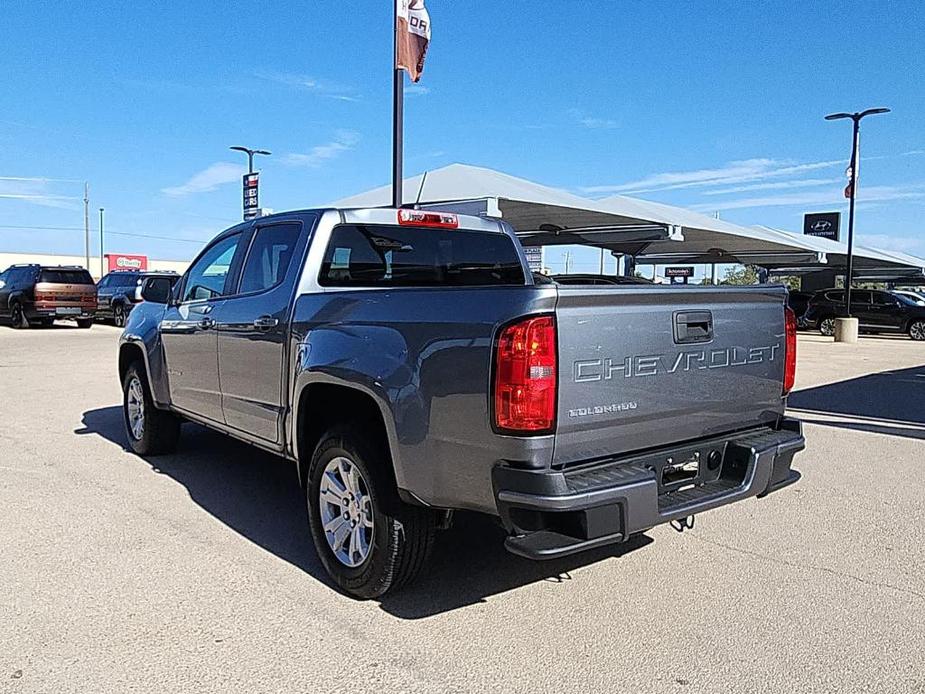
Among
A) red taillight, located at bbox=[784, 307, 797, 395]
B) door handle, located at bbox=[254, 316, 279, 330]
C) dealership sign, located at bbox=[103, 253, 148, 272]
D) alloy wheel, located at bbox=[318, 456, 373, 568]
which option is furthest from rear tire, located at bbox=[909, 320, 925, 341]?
dealership sign, located at bbox=[103, 253, 148, 272]

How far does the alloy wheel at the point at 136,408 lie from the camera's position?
23.0 ft

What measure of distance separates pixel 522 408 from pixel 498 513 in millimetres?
444

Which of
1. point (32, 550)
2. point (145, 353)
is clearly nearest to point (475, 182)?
point (145, 353)

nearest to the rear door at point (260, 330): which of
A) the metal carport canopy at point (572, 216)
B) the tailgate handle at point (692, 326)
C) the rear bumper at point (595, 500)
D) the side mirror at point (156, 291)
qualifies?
the side mirror at point (156, 291)

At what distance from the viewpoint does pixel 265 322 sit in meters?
4.78

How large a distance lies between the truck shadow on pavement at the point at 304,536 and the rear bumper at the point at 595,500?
3.05 feet

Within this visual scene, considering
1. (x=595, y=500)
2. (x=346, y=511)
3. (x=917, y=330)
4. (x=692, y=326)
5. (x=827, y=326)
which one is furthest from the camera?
(x=827, y=326)

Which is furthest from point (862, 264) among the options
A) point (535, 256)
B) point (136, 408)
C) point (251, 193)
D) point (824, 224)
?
point (136, 408)

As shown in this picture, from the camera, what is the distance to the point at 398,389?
11.8 ft

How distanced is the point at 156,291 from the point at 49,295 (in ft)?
64.2

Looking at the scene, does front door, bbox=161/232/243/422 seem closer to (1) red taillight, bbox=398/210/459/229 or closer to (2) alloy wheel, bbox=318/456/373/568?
(1) red taillight, bbox=398/210/459/229

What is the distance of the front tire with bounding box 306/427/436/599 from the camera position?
377 centimetres

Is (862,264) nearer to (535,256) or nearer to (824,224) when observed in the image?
(824,224)

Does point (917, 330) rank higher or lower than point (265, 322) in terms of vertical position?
lower
